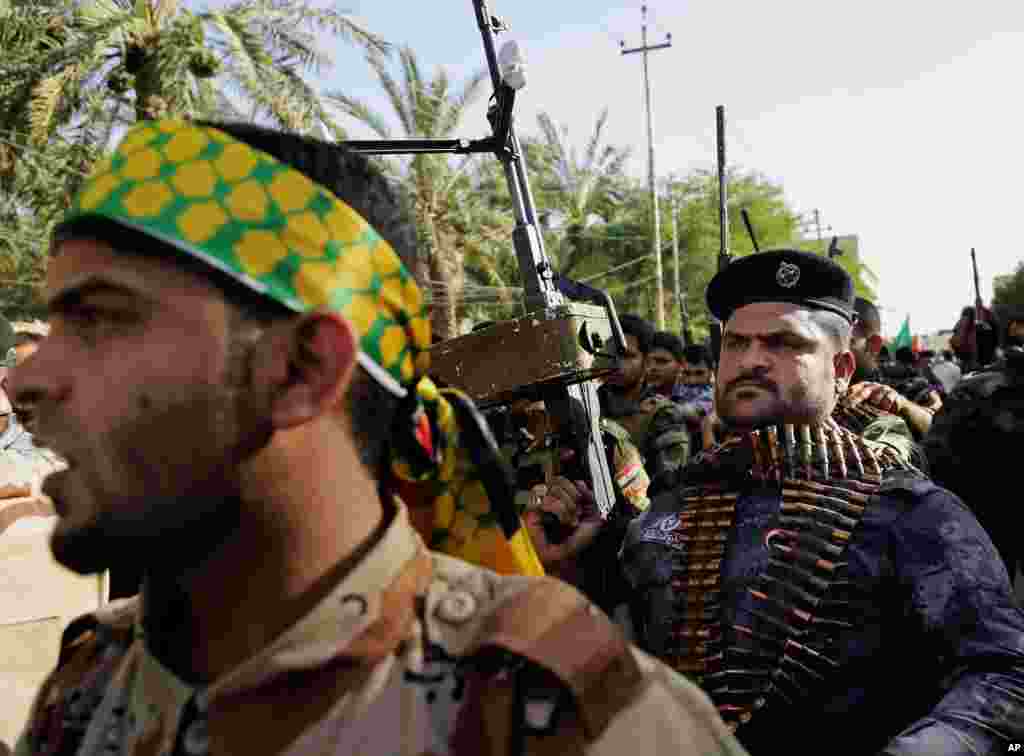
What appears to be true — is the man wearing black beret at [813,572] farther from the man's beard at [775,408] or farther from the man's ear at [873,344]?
the man's ear at [873,344]

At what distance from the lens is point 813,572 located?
2918mm

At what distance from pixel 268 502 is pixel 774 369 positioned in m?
2.05

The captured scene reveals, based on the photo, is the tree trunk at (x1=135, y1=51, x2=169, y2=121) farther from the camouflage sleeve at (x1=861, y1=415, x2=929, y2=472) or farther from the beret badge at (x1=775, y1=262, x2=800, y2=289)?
the beret badge at (x1=775, y1=262, x2=800, y2=289)

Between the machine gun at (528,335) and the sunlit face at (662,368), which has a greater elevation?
the machine gun at (528,335)

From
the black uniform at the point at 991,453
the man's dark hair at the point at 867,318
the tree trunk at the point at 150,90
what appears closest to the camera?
the black uniform at the point at 991,453

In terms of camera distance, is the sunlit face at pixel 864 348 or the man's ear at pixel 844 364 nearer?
→ the man's ear at pixel 844 364

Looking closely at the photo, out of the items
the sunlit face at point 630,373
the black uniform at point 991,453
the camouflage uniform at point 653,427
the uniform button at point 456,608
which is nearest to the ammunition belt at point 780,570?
the uniform button at point 456,608

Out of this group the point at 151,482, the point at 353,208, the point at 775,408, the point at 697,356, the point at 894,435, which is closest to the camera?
the point at 151,482

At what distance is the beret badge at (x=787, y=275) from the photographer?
3.35 metres

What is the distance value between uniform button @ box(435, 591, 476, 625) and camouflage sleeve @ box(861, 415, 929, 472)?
109 inches

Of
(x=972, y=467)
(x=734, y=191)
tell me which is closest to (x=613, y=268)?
(x=734, y=191)

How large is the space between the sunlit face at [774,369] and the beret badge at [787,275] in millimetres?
73

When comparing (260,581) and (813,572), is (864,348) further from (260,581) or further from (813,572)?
(260,581)

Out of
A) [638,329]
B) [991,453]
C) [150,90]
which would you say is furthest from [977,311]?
[150,90]
